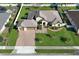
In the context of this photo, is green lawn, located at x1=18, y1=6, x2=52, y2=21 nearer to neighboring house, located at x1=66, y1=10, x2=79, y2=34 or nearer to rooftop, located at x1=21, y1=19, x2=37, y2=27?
rooftop, located at x1=21, y1=19, x2=37, y2=27

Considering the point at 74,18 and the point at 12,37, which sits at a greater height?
the point at 74,18

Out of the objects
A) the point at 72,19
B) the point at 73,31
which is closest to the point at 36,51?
the point at 73,31

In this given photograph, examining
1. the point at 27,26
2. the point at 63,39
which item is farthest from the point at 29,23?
the point at 63,39

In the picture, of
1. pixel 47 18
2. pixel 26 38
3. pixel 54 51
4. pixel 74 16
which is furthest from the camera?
pixel 74 16

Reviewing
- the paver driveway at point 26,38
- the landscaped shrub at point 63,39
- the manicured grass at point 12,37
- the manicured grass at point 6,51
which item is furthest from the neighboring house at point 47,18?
the manicured grass at point 6,51

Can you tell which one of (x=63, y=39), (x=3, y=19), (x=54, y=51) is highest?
(x=3, y=19)

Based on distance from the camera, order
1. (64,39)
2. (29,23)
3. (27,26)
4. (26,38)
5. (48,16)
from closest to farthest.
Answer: (64,39) < (26,38) < (27,26) < (29,23) < (48,16)

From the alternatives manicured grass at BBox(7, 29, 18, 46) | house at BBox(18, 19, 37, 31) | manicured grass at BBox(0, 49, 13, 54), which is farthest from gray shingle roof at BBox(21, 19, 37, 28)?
manicured grass at BBox(0, 49, 13, 54)

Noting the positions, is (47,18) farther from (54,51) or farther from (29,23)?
(54,51)
